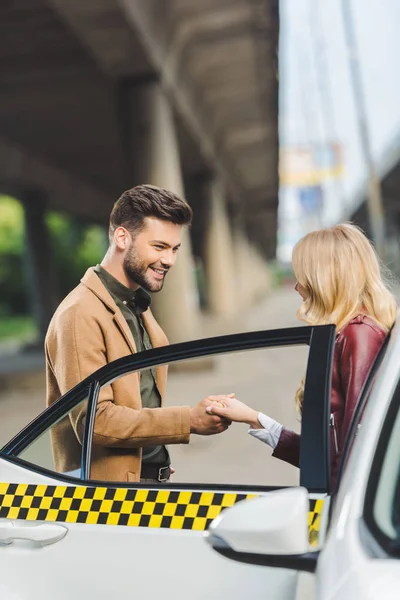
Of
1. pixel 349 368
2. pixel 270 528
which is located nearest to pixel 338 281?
pixel 349 368

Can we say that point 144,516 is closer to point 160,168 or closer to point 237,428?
point 237,428

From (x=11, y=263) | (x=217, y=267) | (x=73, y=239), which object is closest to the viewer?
(x=217, y=267)

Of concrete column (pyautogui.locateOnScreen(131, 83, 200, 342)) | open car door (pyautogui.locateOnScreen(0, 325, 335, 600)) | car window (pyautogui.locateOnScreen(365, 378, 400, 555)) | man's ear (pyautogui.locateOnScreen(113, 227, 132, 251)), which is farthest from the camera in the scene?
concrete column (pyautogui.locateOnScreen(131, 83, 200, 342))

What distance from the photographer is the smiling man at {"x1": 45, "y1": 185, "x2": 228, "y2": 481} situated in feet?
7.86

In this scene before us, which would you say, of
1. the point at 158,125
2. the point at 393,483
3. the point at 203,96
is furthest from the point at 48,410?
the point at 203,96

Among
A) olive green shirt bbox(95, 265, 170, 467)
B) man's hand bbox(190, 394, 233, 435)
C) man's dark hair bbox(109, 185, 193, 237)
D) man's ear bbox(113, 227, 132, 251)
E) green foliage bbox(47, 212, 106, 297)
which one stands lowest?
man's hand bbox(190, 394, 233, 435)

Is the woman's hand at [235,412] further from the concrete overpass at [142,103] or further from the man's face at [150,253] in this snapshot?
the concrete overpass at [142,103]

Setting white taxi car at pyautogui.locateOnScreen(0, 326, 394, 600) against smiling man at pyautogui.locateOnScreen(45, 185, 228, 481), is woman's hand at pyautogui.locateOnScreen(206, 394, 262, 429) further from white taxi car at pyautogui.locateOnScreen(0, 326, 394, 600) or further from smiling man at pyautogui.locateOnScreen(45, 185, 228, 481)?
white taxi car at pyautogui.locateOnScreen(0, 326, 394, 600)

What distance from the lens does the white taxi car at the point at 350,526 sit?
5.33ft

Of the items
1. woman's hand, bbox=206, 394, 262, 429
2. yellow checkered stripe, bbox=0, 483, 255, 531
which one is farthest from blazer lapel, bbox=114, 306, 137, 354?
yellow checkered stripe, bbox=0, 483, 255, 531

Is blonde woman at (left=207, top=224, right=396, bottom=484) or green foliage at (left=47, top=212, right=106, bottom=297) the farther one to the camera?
green foliage at (left=47, top=212, right=106, bottom=297)

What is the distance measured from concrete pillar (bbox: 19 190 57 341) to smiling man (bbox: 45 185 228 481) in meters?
29.9

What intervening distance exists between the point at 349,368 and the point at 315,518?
0.42 metres

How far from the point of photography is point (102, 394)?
7.84ft
